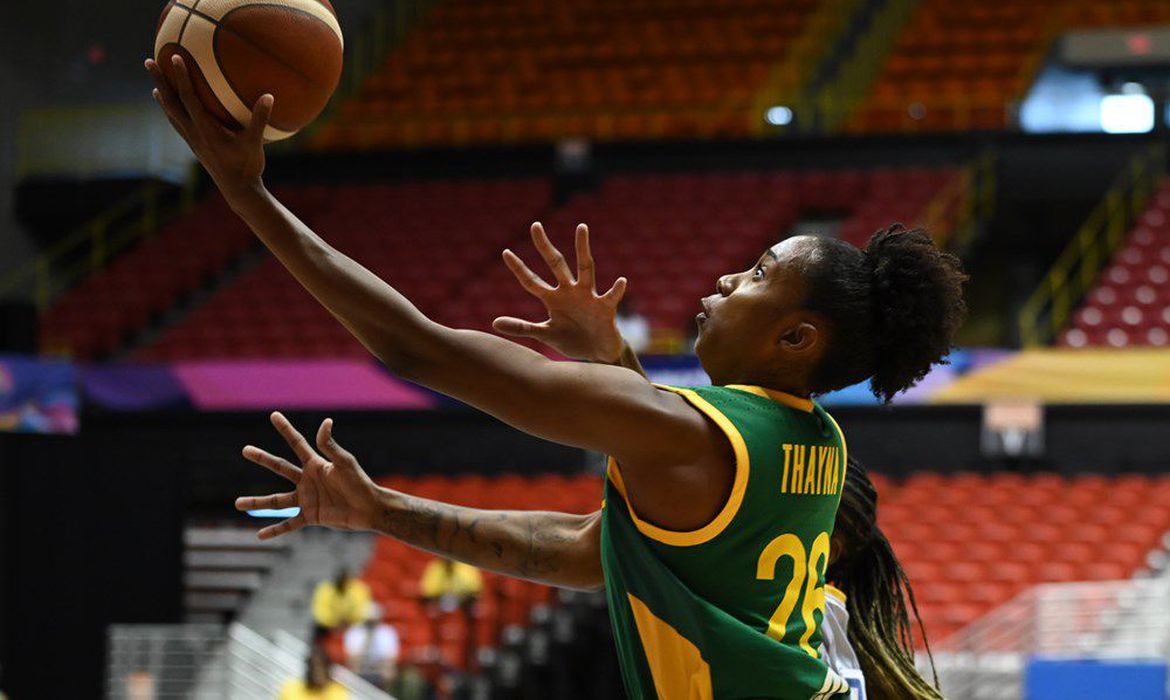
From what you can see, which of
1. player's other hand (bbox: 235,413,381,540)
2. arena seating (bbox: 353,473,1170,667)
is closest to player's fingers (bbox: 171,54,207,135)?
player's other hand (bbox: 235,413,381,540)

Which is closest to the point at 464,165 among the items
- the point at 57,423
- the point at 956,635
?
the point at 57,423

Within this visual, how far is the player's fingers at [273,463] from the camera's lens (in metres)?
2.42

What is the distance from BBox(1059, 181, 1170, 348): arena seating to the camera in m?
13.4

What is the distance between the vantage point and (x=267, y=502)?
249 cm

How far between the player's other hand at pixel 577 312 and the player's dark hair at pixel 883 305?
0.35m

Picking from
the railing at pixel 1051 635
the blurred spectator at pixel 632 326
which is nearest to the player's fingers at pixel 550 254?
the railing at pixel 1051 635

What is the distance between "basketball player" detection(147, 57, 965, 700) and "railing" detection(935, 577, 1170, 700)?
275 inches

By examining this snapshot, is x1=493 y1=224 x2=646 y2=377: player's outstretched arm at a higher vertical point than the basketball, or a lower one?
lower

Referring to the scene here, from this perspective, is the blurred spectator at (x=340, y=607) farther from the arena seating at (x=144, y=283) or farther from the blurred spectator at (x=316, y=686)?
the arena seating at (x=144, y=283)

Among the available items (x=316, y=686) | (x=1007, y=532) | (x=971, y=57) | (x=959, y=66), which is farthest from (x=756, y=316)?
(x=971, y=57)

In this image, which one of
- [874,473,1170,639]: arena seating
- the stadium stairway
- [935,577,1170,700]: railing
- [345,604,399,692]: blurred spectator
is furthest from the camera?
the stadium stairway

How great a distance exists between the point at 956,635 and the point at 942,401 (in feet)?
11.8

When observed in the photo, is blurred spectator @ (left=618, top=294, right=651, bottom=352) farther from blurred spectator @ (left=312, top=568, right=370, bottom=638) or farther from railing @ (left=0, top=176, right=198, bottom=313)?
railing @ (left=0, top=176, right=198, bottom=313)

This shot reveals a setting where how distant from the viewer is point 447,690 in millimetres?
9438
